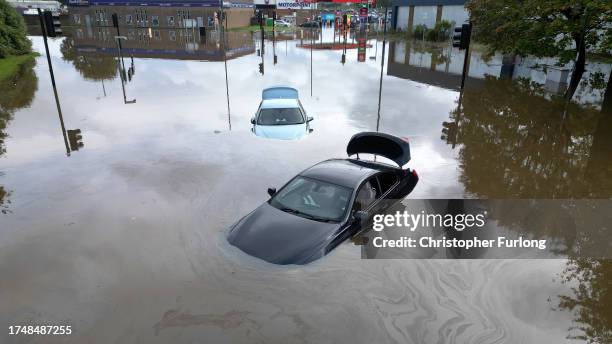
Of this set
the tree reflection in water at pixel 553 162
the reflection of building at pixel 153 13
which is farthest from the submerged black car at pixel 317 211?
the reflection of building at pixel 153 13

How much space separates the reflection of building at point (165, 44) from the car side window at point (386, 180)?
2790cm

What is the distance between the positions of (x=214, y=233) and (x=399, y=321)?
4260 millimetres

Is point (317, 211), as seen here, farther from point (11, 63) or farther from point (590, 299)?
point (11, 63)

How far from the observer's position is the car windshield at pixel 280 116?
13746 millimetres

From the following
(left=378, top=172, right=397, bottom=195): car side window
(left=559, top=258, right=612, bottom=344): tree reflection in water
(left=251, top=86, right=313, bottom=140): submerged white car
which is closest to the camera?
(left=559, top=258, right=612, bottom=344): tree reflection in water

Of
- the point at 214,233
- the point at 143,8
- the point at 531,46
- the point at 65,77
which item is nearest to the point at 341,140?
the point at 214,233

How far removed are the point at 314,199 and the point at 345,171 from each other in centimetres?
102

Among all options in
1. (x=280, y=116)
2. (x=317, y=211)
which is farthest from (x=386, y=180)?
(x=280, y=116)

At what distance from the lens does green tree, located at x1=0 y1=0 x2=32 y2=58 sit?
1262 inches

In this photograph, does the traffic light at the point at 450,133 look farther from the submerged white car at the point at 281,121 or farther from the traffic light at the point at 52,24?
the traffic light at the point at 52,24

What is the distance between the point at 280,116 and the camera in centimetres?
1384

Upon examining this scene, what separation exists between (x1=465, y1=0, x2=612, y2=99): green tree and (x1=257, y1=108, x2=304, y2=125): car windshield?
47.4 ft

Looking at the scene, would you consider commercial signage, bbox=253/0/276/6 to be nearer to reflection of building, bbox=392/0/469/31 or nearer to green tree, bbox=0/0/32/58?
reflection of building, bbox=392/0/469/31

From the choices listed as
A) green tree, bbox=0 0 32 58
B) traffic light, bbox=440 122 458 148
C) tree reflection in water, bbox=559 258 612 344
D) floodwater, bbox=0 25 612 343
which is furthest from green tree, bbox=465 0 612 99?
green tree, bbox=0 0 32 58
